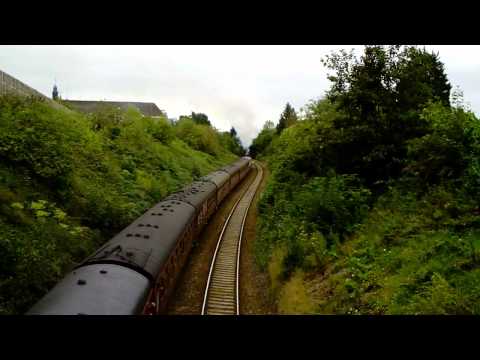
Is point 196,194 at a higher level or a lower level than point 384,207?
higher

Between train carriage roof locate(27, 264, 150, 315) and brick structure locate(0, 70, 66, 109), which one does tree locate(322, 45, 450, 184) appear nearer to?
train carriage roof locate(27, 264, 150, 315)

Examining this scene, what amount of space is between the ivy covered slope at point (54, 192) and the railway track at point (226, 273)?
4.58 metres

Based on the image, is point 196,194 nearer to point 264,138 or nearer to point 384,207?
point 384,207

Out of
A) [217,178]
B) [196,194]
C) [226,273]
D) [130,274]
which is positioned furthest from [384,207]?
[217,178]

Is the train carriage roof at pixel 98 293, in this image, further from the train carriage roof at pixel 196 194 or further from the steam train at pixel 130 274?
the train carriage roof at pixel 196 194

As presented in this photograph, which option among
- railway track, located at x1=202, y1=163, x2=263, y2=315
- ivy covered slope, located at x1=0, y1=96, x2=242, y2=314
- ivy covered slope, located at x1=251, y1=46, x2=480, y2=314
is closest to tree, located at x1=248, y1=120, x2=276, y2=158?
ivy covered slope, located at x1=0, y1=96, x2=242, y2=314

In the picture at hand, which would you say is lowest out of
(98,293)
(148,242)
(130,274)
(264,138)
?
(98,293)

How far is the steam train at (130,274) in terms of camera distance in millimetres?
6199

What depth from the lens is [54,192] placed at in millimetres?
14547

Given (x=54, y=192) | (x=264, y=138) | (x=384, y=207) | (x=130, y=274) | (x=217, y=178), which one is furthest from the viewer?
(x=264, y=138)

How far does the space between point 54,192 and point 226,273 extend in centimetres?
775

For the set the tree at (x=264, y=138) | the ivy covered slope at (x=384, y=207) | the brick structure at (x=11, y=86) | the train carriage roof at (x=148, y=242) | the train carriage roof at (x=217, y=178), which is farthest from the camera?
the tree at (x=264, y=138)

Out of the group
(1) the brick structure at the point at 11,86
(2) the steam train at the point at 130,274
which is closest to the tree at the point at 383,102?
(2) the steam train at the point at 130,274
